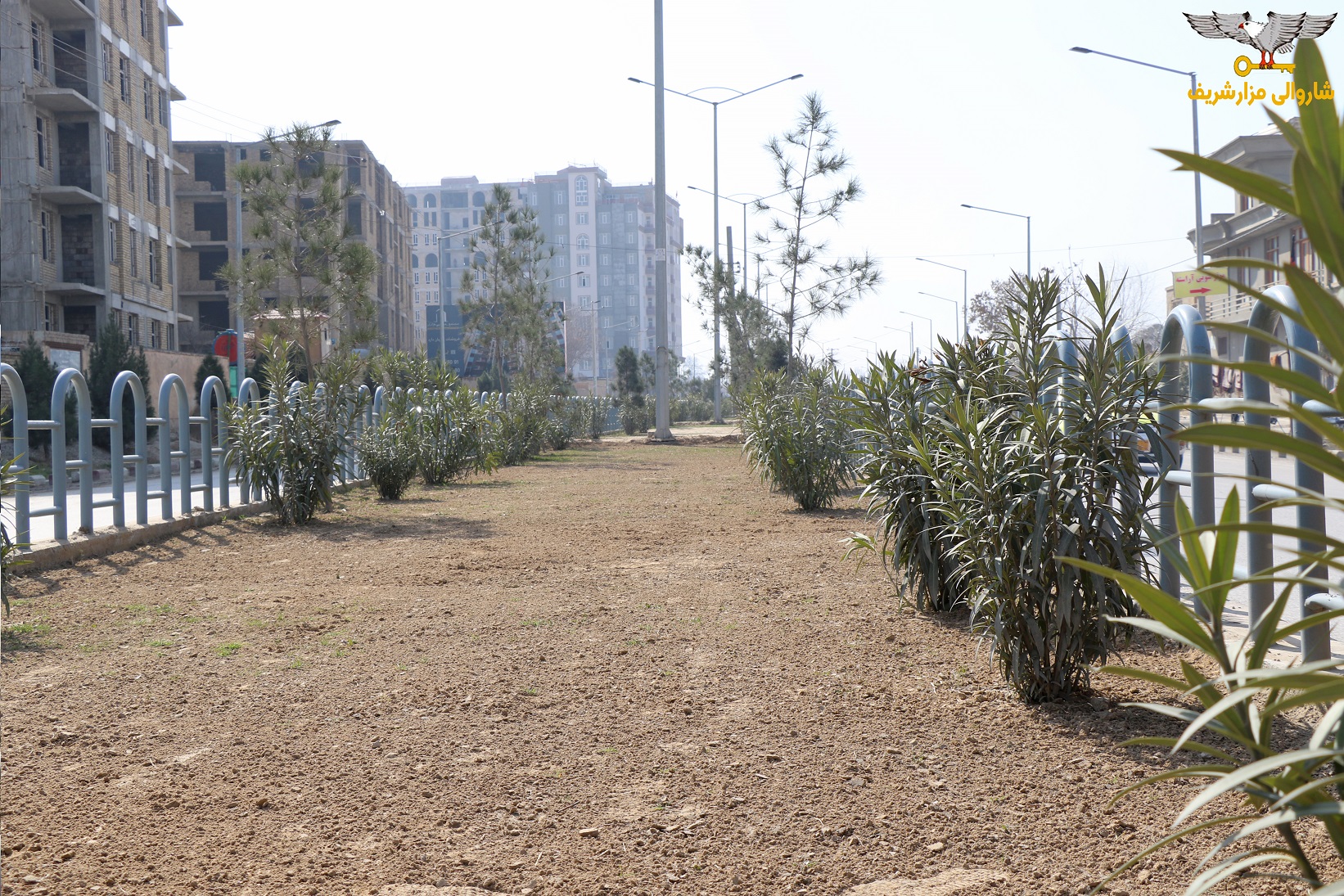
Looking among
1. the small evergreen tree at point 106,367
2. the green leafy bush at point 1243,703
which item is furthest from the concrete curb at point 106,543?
the small evergreen tree at point 106,367

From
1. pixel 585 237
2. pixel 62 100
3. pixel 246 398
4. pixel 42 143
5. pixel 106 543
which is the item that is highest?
pixel 585 237

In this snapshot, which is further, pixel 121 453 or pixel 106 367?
pixel 106 367

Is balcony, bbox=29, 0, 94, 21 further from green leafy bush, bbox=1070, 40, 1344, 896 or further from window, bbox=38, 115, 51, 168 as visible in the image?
green leafy bush, bbox=1070, 40, 1344, 896

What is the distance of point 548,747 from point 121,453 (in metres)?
7.64

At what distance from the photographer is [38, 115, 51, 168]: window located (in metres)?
34.9

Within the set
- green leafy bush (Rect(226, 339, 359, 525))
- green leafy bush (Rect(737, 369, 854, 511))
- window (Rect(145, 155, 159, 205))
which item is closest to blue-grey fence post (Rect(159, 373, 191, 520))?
green leafy bush (Rect(226, 339, 359, 525))

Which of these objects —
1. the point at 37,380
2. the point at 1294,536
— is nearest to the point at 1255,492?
the point at 1294,536

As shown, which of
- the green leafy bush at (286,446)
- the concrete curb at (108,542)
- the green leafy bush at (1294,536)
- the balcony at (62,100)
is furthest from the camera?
the balcony at (62,100)

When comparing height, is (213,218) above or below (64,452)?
above

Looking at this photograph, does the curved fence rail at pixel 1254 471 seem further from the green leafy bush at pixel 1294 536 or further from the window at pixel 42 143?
the window at pixel 42 143

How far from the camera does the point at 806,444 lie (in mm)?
12898

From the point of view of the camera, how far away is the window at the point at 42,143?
34875 mm

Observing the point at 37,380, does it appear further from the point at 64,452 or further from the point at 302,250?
the point at 64,452

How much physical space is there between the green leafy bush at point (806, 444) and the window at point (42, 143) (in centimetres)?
3017
